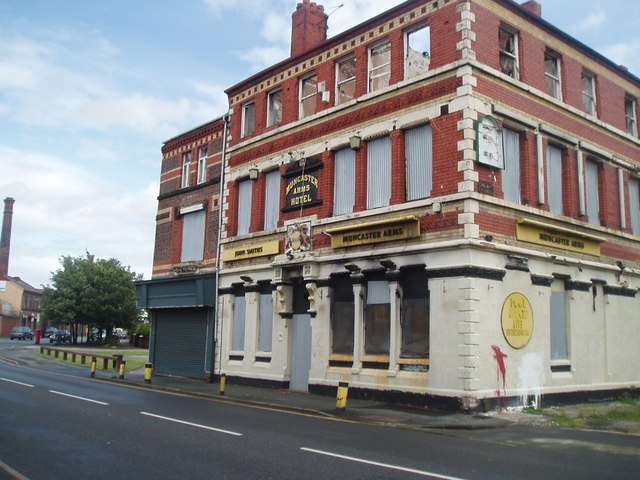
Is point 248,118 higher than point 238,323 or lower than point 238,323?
higher

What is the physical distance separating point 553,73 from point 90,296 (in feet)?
160

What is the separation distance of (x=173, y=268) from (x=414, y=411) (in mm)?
15146

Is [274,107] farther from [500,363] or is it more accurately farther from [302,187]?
[500,363]

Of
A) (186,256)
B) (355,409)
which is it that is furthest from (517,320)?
(186,256)

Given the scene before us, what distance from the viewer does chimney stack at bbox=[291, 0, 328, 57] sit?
Answer: 76.8 feet

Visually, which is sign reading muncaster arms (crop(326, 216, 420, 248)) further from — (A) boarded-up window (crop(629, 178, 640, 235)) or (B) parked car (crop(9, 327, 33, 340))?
(B) parked car (crop(9, 327, 33, 340))

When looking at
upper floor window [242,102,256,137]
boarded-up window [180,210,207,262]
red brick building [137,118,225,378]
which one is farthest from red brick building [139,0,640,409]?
boarded-up window [180,210,207,262]

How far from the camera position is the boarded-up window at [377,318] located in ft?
57.7

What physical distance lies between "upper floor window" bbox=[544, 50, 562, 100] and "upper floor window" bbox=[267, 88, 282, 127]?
31.2 feet

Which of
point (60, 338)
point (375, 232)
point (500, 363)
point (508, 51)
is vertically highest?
point (508, 51)

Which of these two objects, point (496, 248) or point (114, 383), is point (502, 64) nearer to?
point (496, 248)

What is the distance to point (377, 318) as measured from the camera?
17.8m

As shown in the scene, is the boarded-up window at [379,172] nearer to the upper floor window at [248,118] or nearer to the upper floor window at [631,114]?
the upper floor window at [248,118]

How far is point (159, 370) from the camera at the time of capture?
1080 inches
